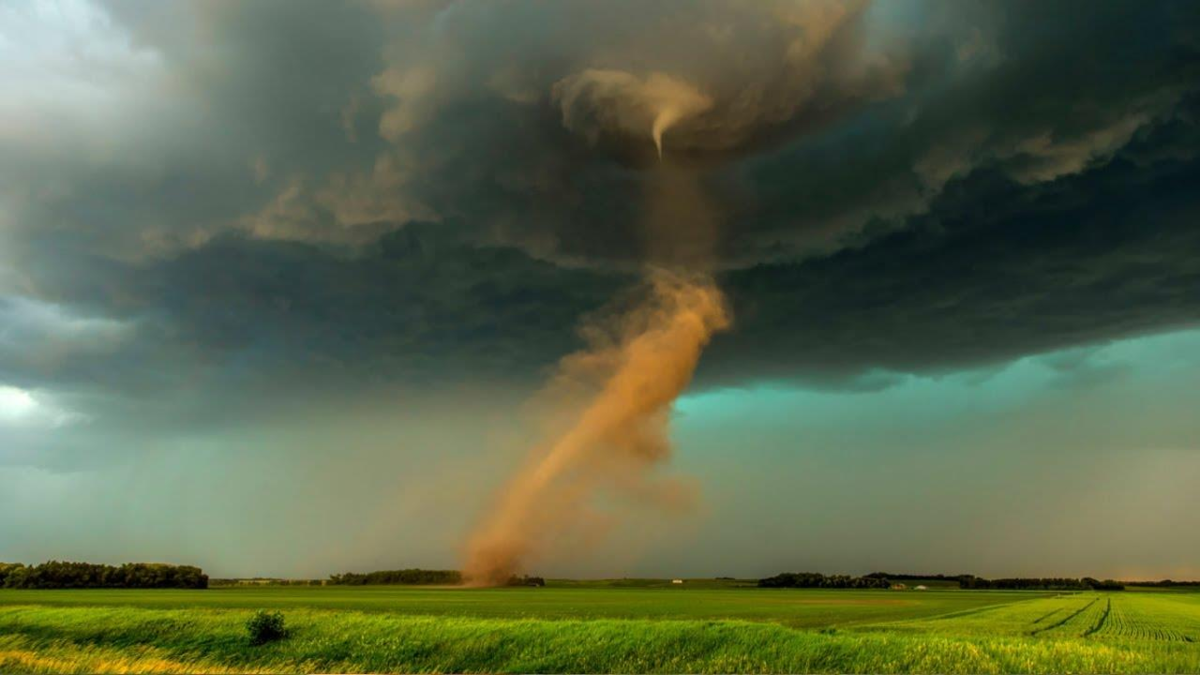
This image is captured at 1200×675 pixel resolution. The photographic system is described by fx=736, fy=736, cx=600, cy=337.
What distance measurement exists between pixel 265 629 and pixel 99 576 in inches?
6079

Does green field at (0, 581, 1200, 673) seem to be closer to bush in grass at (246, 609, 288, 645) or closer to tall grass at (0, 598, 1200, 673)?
tall grass at (0, 598, 1200, 673)

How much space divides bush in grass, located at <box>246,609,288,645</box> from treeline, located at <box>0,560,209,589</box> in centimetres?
14467

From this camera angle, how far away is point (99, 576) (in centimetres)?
16512

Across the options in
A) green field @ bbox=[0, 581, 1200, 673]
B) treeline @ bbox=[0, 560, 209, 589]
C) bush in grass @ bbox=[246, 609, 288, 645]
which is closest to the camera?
green field @ bbox=[0, 581, 1200, 673]

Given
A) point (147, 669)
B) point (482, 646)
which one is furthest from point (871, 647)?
point (147, 669)

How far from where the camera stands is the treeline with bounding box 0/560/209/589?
15350 cm

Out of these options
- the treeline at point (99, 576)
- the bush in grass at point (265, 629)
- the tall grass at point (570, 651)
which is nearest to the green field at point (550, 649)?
the tall grass at point (570, 651)

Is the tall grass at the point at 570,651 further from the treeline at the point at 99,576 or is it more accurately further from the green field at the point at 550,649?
the treeline at the point at 99,576

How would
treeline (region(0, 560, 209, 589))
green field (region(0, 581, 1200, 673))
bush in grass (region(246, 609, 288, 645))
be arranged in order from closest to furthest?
green field (region(0, 581, 1200, 673)) < bush in grass (region(246, 609, 288, 645)) < treeline (region(0, 560, 209, 589))

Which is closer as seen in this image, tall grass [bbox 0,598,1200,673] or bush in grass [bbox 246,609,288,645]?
tall grass [bbox 0,598,1200,673]

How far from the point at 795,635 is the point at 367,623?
28954 mm

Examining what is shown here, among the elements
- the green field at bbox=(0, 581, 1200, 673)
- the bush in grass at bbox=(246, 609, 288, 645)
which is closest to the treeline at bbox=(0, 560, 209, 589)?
the green field at bbox=(0, 581, 1200, 673)

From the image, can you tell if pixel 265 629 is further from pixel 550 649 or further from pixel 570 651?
pixel 570 651

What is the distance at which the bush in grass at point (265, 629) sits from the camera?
4500 cm
